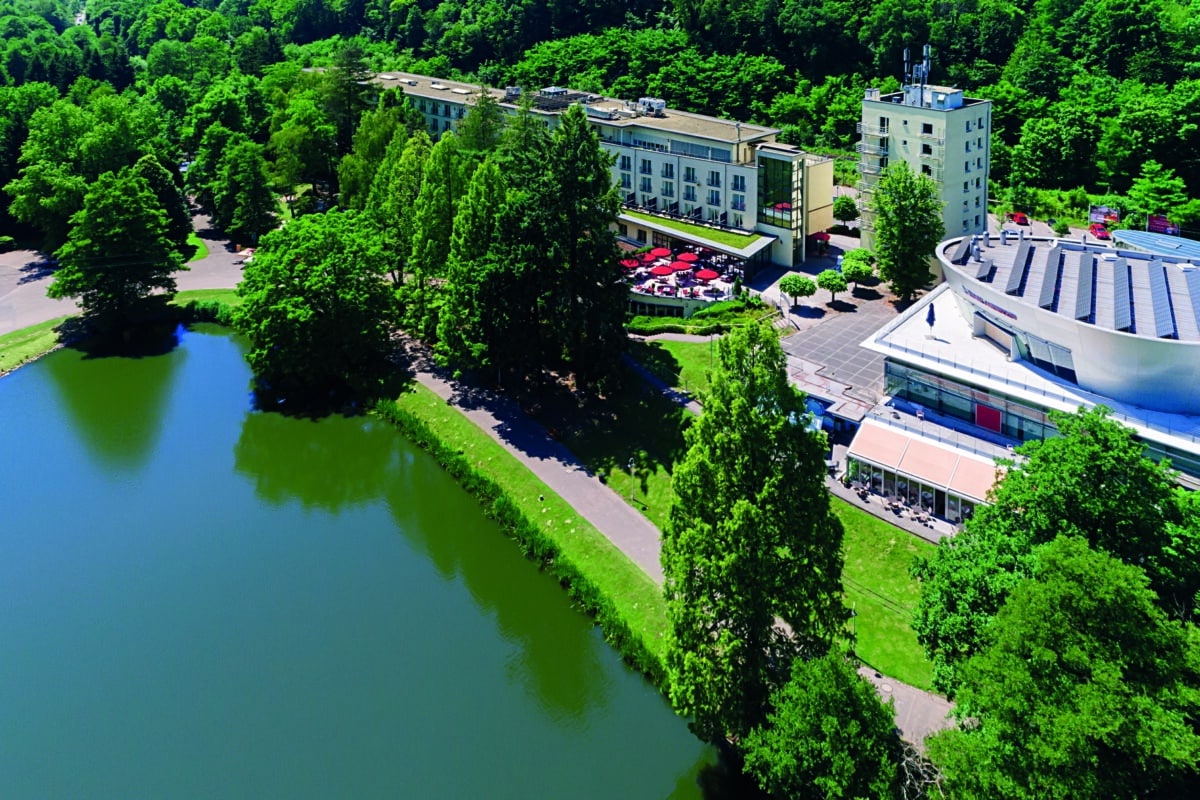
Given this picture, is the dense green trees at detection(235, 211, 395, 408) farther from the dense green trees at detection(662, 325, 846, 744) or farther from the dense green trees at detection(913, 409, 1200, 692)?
the dense green trees at detection(913, 409, 1200, 692)

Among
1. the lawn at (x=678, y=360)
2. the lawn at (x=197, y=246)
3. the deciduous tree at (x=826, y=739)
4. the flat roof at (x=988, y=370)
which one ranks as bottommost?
the deciduous tree at (x=826, y=739)

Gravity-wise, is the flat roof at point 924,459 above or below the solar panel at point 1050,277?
below

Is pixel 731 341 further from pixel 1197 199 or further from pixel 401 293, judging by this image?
pixel 1197 199

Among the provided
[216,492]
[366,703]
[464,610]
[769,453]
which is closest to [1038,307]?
[769,453]

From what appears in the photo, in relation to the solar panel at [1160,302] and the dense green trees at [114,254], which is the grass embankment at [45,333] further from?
the solar panel at [1160,302]

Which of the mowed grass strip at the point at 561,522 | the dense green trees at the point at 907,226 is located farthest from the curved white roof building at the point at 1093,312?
the mowed grass strip at the point at 561,522

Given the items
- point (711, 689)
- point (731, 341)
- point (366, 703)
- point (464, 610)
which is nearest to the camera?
point (731, 341)

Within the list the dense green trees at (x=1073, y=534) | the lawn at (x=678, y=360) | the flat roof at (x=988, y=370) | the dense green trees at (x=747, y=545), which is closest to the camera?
the dense green trees at (x=747, y=545)

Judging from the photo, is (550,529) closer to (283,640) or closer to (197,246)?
(283,640)
